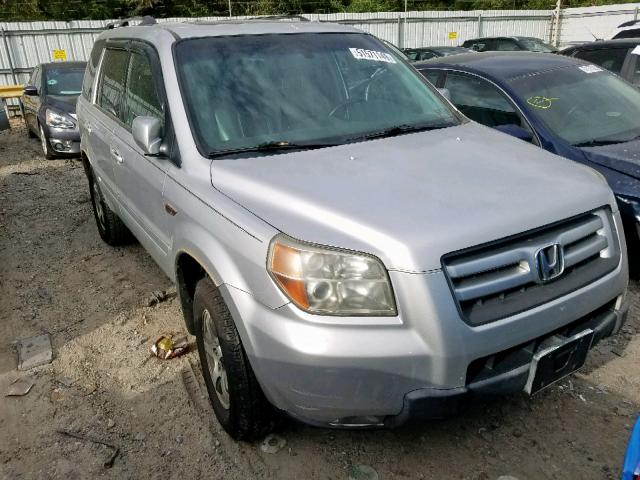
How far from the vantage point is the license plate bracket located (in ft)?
7.06

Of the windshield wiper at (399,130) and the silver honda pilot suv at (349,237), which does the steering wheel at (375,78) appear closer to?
the silver honda pilot suv at (349,237)

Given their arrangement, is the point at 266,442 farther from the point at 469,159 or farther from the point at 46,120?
the point at 46,120

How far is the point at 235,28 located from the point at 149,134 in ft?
3.01

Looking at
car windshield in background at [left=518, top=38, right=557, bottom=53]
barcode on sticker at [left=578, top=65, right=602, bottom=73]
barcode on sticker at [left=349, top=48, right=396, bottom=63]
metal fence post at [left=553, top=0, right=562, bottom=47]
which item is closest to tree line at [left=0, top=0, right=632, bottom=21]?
metal fence post at [left=553, top=0, right=562, bottom=47]

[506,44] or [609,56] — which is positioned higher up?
[609,56]

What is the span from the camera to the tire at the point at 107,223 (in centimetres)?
496

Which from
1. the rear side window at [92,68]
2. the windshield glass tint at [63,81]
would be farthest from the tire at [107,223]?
the windshield glass tint at [63,81]

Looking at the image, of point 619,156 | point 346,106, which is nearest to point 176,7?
point 619,156

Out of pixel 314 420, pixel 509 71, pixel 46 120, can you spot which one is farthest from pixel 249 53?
pixel 46 120

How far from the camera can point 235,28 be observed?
10.7 ft

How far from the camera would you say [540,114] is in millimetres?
4379

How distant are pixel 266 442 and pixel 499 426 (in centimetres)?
113

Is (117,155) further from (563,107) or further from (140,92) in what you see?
(563,107)

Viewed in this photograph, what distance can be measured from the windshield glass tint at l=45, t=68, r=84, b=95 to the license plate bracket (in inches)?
372
